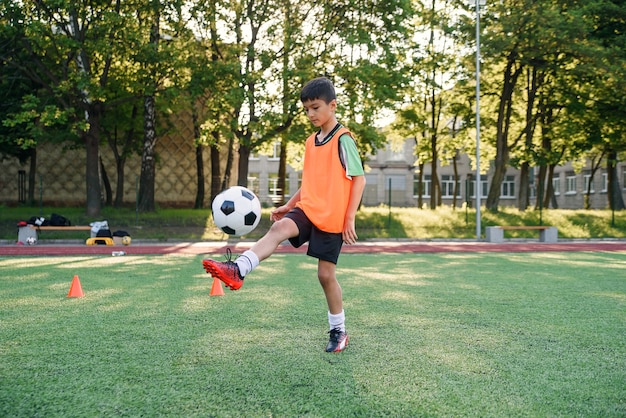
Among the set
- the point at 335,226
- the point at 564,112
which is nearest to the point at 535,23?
the point at 564,112

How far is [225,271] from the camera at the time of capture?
11.8 ft

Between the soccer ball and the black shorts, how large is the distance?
231 centimetres

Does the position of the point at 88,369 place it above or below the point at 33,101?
below

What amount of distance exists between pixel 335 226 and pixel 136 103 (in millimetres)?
27226

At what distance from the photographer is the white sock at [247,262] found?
369 centimetres

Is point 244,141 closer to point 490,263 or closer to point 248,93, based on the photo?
point 248,93

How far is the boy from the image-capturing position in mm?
4043

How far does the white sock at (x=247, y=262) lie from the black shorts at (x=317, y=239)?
1.21ft

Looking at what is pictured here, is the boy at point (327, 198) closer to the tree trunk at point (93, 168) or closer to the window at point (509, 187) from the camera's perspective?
the tree trunk at point (93, 168)

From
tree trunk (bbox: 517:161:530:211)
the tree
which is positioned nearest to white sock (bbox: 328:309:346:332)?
the tree

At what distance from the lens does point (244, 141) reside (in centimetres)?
2289

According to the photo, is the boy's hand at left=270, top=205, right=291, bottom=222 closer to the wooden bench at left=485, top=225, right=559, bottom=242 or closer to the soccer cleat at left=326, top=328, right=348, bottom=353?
the soccer cleat at left=326, top=328, right=348, bottom=353

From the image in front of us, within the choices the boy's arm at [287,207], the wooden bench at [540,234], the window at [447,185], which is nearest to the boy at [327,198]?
the boy's arm at [287,207]

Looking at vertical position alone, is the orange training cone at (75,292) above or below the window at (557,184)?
below
